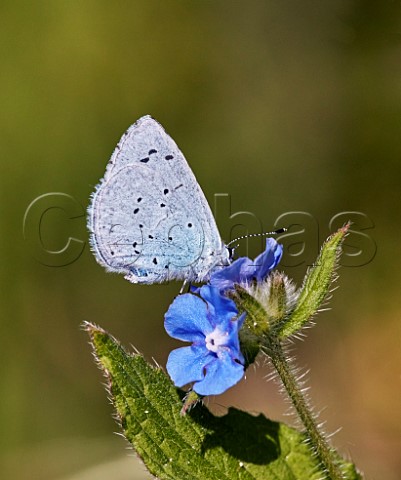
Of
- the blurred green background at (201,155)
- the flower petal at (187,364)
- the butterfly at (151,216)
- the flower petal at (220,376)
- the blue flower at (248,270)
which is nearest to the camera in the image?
the flower petal at (220,376)

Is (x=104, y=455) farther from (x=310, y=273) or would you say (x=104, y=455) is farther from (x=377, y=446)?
(x=310, y=273)

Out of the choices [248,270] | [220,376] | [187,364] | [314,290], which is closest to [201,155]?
[248,270]

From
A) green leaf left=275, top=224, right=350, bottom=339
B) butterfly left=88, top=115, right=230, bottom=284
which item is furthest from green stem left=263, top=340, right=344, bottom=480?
butterfly left=88, top=115, right=230, bottom=284

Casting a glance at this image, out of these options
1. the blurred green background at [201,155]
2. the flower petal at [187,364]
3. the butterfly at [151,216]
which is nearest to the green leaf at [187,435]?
the flower petal at [187,364]

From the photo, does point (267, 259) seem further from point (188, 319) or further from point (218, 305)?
point (188, 319)

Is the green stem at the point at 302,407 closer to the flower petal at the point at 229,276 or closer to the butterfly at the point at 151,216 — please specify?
the flower petal at the point at 229,276

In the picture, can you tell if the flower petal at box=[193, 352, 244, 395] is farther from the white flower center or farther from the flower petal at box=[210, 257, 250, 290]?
the flower petal at box=[210, 257, 250, 290]
